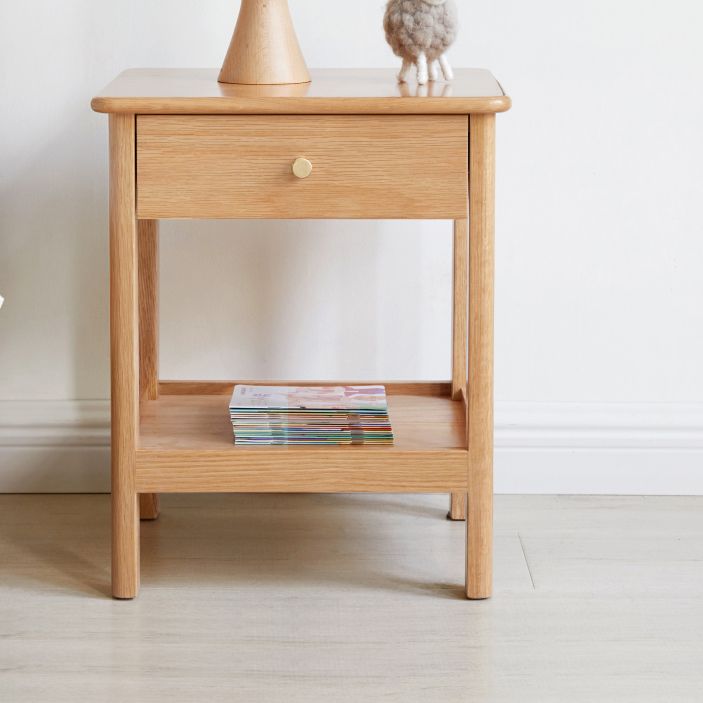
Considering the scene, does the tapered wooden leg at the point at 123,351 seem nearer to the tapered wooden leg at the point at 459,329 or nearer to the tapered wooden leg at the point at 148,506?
the tapered wooden leg at the point at 148,506

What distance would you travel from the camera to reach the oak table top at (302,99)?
1.28 meters

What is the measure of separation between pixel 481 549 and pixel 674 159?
27.4 inches

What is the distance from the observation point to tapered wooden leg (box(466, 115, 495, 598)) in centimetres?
132

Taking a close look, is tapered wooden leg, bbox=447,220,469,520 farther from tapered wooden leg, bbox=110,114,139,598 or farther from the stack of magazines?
tapered wooden leg, bbox=110,114,139,598

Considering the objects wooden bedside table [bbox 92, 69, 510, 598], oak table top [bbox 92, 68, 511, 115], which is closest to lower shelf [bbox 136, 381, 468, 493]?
wooden bedside table [bbox 92, 69, 510, 598]

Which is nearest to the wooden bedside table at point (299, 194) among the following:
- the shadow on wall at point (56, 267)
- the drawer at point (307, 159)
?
the drawer at point (307, 159)

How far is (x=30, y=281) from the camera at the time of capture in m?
1.77

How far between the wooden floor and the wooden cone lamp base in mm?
614

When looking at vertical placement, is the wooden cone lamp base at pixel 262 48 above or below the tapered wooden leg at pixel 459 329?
above

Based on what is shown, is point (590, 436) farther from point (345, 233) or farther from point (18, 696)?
point (18, 696)

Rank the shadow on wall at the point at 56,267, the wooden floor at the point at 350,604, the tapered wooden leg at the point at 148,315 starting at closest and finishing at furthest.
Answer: the wooden floor at the point at 350,604, the tapered wooden leg at the point at 148,315, the shadow on wall at the point at 56,267

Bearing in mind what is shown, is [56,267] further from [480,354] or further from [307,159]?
[480,354]

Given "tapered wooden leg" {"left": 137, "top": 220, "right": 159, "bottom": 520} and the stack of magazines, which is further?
"tapered wooden leg" {"left": 137, "top": 220, "right": 159, "bottom": 520}

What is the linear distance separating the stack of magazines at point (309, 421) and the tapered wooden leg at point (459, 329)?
8.1 inches
